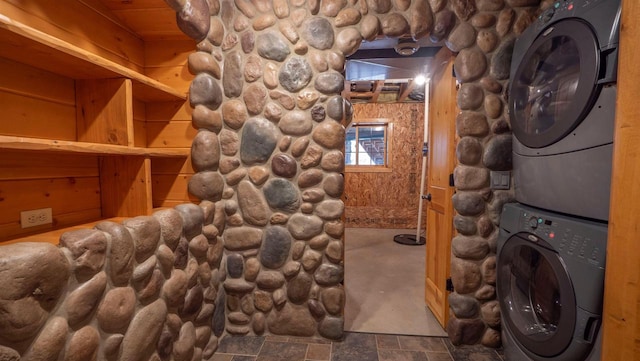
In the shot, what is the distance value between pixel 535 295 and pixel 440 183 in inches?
35.5

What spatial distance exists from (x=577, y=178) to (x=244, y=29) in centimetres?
203

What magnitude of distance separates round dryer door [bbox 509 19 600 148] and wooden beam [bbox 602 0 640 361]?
25cm

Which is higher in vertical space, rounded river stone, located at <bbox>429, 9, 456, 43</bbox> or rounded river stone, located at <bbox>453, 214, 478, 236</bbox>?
rounded river stone, located at <bbox>429, 9, 456, 43</bbox>

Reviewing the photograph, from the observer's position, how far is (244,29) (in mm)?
1696

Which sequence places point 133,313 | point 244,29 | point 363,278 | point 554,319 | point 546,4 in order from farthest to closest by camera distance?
point 363,278
point 244,29
point 546,4
point 554,319
point 133,313

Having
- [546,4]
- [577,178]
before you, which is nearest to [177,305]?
Answer: [577,178]

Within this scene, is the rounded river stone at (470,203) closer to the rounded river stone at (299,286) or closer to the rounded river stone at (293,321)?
the rounded river stone at (299,286)

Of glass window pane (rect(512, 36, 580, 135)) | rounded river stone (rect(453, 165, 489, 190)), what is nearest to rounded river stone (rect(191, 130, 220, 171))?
rounded river stone (rect(453, 165, 489, 190))

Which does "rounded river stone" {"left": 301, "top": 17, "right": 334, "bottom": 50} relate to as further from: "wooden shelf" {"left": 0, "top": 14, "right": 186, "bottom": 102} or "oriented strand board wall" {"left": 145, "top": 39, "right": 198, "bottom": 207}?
"wooden shelf" {"left": 0, "top": 14, "right": 186, "bottom": 102}

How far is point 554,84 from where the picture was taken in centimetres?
123

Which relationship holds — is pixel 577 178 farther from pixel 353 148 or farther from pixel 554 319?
pixel 353 148

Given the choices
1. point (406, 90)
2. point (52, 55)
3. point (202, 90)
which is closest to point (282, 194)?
point (202, 90)

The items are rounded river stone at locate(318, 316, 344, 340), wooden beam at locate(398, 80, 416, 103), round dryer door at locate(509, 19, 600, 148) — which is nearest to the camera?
round dryer door at locate(509, 19, 600, 148)

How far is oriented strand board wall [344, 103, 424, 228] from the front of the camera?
4863 mm
